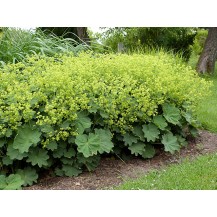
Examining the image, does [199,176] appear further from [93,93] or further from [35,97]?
[35,97]

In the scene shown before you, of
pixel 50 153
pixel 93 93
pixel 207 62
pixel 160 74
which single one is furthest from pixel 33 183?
pixel 207 62

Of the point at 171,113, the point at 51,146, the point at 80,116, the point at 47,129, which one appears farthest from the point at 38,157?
the point at 171,113

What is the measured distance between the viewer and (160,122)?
513 centimetres

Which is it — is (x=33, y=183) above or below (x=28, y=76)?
below

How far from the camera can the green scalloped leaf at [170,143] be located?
507 centimetres

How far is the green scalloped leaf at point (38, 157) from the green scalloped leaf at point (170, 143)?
1.52 meters

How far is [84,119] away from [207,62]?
8.60m

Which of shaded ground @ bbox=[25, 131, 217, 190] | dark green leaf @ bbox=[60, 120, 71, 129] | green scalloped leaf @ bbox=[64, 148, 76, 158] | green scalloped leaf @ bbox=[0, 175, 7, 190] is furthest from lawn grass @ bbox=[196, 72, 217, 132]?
green scalloped leaf @ bbox=[0, 175, 7, 190]

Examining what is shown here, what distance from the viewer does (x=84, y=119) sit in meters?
4.63

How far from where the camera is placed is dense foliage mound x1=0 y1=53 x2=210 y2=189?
4324 millimetres

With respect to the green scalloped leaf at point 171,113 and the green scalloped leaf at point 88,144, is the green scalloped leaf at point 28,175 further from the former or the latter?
the green scalloped leaf at point 171,113

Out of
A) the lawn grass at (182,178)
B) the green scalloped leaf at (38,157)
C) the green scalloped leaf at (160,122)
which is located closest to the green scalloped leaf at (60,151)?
the green scalloped leaf at (38,157)

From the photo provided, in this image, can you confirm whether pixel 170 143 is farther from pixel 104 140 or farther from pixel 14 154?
pixel 14 154

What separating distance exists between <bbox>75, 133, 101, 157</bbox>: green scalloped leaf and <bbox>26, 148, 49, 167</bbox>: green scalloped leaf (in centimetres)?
37
